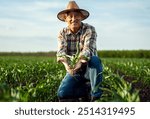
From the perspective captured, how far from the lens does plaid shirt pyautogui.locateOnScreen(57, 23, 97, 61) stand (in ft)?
17.9

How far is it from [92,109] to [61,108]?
0.27 m

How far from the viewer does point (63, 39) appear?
18.6ft

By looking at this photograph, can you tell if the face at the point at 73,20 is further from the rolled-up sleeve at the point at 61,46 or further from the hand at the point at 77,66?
the hand at the point at 77,66

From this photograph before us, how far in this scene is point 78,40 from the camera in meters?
5.67

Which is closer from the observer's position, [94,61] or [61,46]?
[94,61]

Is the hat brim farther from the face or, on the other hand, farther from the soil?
the soil

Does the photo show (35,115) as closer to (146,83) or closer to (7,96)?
(7,96)

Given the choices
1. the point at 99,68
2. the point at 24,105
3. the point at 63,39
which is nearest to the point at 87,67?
the point at 99,68

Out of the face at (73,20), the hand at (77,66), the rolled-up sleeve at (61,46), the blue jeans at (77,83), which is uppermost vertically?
the face at (73,20)

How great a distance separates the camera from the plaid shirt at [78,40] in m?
5.47

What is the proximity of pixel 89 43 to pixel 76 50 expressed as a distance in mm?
329

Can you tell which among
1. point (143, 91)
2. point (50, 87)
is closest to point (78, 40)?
point (50, 87)

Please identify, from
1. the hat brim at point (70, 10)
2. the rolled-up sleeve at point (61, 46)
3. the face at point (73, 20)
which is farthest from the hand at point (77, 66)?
the hat brim at point (70, 10)

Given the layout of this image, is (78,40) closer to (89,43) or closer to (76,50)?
(76,50)
